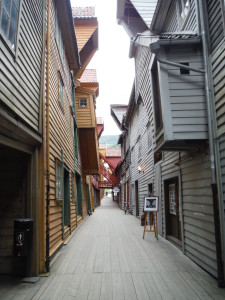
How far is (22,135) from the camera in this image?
4.55 m

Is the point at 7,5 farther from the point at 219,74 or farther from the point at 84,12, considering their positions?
the point at 84,12

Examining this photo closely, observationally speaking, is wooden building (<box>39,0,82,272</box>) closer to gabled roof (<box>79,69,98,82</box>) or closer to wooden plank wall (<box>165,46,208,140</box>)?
wooden plank wall (<box>165,46,208,140</box>)

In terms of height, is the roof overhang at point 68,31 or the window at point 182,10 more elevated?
the roof overhang at point 68,31

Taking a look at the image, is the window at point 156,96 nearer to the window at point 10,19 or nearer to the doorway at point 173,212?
the doorway at point 173,212

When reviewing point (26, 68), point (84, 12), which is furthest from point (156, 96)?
point (84, 12)

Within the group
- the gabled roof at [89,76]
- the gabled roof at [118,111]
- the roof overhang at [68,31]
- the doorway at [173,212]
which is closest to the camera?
the doorway at [173,212]

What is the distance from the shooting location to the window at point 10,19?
381 centimetres

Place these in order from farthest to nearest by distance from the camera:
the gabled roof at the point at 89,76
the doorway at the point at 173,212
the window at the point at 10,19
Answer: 1. the gabled roof at the point at 89,76
2. the doorway at the point at 173,212
3. the window at the point at 10,19

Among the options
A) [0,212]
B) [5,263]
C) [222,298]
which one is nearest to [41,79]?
[0,212]

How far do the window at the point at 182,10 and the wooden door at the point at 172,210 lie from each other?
13.8ft

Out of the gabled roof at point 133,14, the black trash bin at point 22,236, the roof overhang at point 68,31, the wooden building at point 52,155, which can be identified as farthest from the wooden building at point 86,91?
the black trash bin at point 22,236

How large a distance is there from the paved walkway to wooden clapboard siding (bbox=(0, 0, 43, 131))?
270cm

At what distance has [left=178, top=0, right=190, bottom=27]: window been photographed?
20.6 feet

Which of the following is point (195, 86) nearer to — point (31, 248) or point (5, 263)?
point (31, 248)
